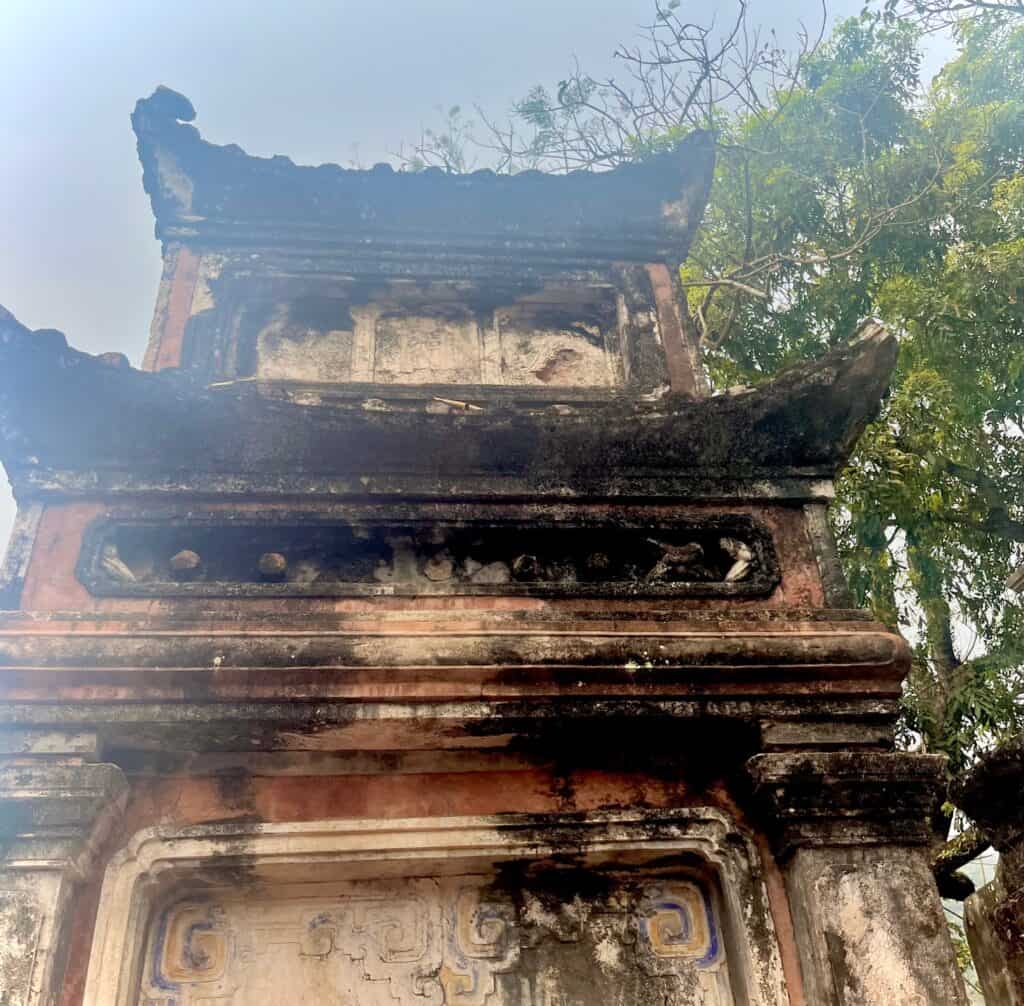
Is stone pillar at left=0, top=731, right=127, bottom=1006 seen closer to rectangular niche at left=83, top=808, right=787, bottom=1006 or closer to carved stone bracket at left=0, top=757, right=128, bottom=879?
carved stone bracket at left=0, top=757, right=128, bottom=879

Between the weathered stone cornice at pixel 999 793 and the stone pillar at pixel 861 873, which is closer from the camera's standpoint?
the stone pillar at pixel 861 873

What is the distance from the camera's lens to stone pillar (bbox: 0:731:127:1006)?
10.9ft

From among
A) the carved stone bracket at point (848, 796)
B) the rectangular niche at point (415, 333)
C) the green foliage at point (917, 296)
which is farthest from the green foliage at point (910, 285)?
the carved stone bracket at point (848, 796)

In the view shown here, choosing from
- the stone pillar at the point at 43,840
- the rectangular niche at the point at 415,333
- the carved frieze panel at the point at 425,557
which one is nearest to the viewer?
the stone pillar at the point at 43,840

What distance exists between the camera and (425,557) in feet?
14.9

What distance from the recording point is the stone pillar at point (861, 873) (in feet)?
11.4

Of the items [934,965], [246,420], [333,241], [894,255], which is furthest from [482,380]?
[894,255]

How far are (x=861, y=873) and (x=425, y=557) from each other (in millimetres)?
2230

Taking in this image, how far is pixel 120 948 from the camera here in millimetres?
3541

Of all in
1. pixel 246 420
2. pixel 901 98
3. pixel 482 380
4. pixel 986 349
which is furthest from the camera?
pixel 901 98

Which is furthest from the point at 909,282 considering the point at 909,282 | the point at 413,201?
the point at 413,201

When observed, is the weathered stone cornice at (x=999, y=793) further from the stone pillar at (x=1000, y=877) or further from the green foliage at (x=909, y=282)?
the green foliage at (x=909, y=282)

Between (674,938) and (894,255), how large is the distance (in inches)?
272

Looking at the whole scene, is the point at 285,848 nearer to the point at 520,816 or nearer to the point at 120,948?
the point at 120,948
